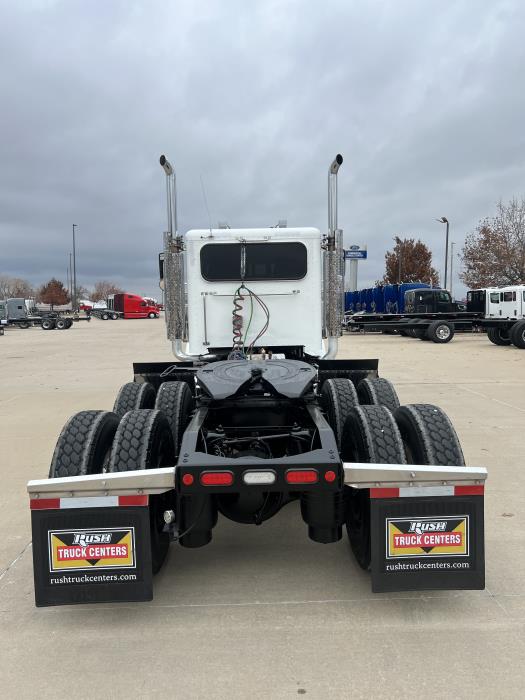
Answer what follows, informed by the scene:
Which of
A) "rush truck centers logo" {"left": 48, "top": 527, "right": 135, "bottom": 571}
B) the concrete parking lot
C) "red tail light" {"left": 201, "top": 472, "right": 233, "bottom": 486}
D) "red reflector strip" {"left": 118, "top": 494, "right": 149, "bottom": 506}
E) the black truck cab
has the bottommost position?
the concrete parking lot

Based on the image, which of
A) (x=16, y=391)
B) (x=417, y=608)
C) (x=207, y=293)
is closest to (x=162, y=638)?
(x=417, y=608)

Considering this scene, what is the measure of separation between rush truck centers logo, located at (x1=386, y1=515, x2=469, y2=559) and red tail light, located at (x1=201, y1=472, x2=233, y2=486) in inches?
33.1

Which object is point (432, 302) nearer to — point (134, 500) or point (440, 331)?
point (440, 331)

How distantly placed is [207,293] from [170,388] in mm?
1647

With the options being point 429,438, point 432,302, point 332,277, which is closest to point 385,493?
point 429,438

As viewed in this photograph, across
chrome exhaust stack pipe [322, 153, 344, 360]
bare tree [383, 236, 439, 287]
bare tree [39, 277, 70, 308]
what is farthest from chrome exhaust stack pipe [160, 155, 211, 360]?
bare tree [39, 277, 70, 308]

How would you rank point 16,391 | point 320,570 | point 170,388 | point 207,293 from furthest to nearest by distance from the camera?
point 16,391, point 207,293, point 170,388, point 320,570

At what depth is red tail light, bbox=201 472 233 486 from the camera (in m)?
2.99

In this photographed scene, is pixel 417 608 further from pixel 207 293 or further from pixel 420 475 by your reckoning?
pixel 207 293

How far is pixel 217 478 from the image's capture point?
3.00 metres

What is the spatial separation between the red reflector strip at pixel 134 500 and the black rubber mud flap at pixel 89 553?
12mm

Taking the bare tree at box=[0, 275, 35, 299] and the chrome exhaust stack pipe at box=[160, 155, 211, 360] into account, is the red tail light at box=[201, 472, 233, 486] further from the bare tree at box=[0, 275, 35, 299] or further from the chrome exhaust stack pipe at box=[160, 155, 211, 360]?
the bare tree at box=[0, 275, 35, 299]

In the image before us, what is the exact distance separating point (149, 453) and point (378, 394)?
2.40 meters

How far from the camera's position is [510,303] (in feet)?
75.0
